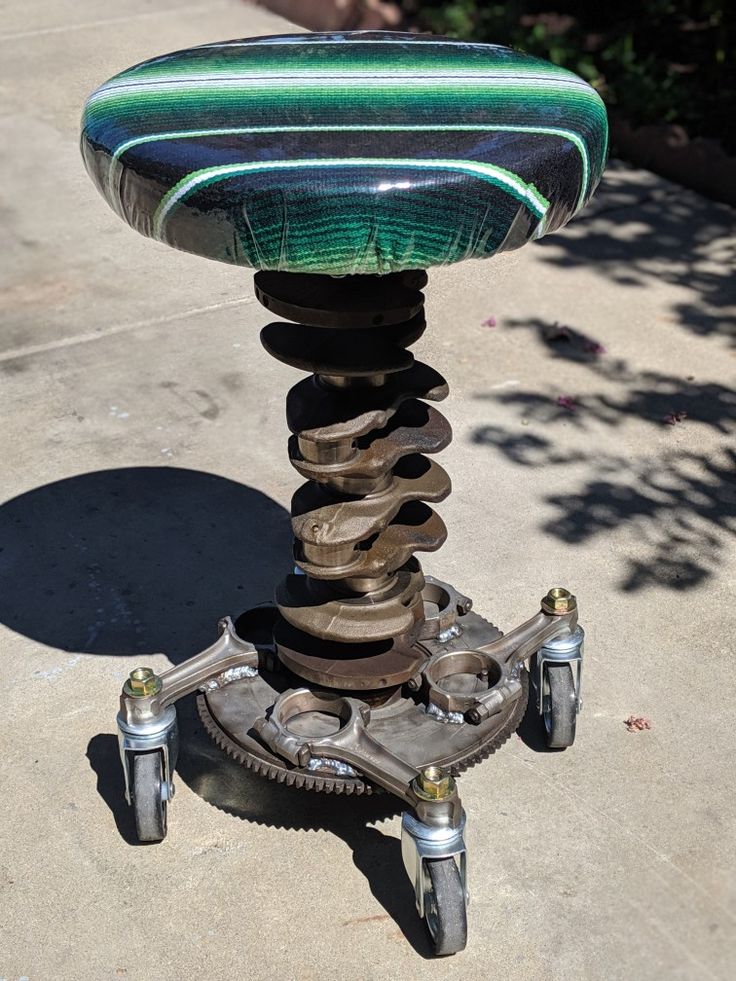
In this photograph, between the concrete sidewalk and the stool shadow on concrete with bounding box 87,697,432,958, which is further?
the stool shadow on concrete with bounding box 87,697,432,958

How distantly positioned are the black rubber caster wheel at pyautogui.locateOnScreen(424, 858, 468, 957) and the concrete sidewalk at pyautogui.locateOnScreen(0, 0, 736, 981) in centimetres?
6

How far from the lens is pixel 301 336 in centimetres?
277

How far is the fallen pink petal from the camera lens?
3395 mm

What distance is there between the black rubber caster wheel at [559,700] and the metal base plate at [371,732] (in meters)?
0.08

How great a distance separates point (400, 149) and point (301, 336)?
0.54m

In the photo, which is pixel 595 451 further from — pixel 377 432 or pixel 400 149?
pixel 400 149

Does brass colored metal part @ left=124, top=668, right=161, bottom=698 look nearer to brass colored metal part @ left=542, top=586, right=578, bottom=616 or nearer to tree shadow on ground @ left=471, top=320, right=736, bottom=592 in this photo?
brass colored metal part @ left=542, top=586, right=578, bottom=616

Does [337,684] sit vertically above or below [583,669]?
above

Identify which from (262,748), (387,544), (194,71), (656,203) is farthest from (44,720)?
(656,203)

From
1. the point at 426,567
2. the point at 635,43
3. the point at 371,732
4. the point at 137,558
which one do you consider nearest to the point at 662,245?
the point at 635,43

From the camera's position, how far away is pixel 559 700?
10.7 ft

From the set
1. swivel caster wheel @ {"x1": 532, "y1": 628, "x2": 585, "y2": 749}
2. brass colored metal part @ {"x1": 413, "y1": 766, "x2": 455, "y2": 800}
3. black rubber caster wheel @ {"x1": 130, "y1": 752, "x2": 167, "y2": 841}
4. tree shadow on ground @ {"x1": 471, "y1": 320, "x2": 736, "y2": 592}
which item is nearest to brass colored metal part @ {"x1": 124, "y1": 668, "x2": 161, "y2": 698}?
black rubber caster wheel @ {"x1": 130, "y1": 752, "x2": 167, "y2": 841}

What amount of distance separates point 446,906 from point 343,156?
4.69 ft

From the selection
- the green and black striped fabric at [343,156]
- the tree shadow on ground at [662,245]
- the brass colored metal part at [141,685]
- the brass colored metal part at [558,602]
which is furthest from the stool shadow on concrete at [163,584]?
the tree shadow on ground at [662,245]
